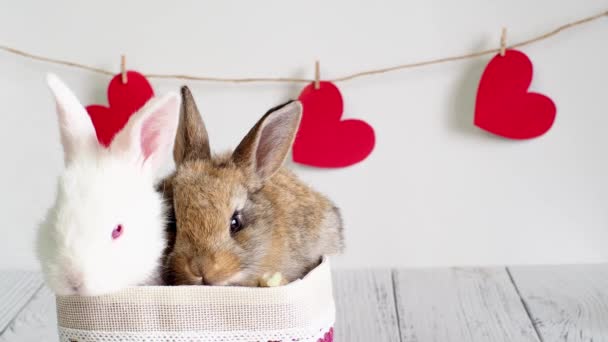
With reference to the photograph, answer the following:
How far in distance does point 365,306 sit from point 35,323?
57 cm

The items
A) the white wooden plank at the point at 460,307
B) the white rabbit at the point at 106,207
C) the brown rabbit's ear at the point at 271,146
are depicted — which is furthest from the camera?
the white wooden plank at the point at 460,307

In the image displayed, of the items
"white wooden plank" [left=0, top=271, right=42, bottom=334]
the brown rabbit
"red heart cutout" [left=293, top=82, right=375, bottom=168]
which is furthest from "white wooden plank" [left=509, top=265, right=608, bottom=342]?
"white wooden plank" [left=0, top=271, right=42, bottom=334]

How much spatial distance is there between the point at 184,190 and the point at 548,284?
3.13 ft

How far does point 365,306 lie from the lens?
1384mm

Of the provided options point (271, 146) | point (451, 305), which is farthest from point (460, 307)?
point (271, 146)

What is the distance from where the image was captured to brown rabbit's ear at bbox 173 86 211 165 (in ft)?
2.81

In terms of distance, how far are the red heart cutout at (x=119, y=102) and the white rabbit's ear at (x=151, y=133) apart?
804 millimetres

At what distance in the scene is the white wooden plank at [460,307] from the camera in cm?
125

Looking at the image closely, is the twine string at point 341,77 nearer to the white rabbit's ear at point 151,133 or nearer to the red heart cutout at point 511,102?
the red heart cutout at point 511,102

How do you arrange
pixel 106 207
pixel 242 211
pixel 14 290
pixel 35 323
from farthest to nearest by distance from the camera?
pixel 14 290
pixel 35 323
pixel 242 211
pixel 106 207

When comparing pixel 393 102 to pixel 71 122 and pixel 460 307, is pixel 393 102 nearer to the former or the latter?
pixel 460 307

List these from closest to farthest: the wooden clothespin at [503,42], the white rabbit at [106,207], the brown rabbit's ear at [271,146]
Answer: the white rabbit at [106,207] → the brown rabbit's ear at [271,146] → the wooden clothespin at [503,42]

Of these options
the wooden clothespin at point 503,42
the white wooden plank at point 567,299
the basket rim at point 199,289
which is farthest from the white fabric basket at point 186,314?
the wooden clothespin at point 503,42

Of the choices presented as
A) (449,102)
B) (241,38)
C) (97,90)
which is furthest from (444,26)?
(97,90)
